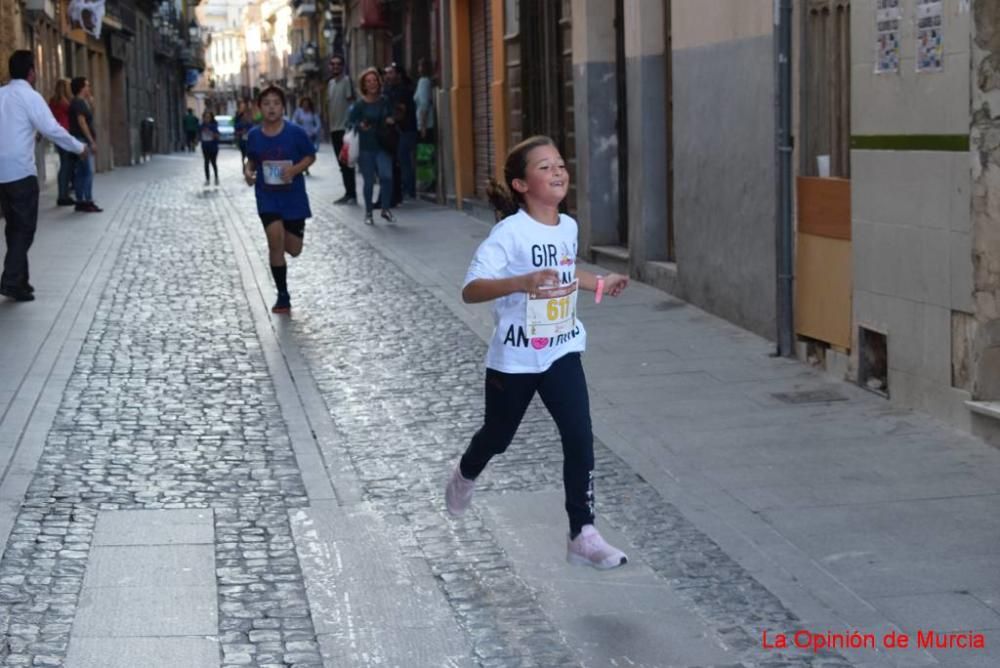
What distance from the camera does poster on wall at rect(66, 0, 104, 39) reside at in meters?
37.8

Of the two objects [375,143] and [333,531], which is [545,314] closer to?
[333,531]

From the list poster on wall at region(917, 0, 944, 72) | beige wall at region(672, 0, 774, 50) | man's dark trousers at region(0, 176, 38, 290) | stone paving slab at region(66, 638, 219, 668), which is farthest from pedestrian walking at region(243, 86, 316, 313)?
stone paving slab at region(66, 638, 219, 668)

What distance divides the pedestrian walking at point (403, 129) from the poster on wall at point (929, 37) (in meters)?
14.9

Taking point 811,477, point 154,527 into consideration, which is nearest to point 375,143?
point 811,477

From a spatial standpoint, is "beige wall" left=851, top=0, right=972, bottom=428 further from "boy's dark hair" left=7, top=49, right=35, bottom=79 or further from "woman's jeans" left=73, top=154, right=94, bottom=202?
"woman's jeans" left=73, top=154, right=94, bottom=202

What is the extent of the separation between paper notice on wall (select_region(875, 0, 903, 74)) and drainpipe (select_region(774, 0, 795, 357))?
1.40 metres

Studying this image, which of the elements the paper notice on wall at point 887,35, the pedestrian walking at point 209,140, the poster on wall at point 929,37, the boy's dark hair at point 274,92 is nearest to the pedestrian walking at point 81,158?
the pedestrian walking at point 209,140

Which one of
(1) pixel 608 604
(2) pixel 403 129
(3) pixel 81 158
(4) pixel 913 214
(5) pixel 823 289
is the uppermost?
(2) pixel 403 129

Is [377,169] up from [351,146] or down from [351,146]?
down

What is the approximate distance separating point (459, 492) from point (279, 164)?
7055 millimetres

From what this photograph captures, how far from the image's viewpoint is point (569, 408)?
5.97 metres

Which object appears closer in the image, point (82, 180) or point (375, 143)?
point (375, 143)

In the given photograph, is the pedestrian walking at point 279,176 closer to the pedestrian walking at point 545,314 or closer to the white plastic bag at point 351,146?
the pedestrian walking at point 545,314

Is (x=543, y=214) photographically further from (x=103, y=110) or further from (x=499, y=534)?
(x=103, y=110)
